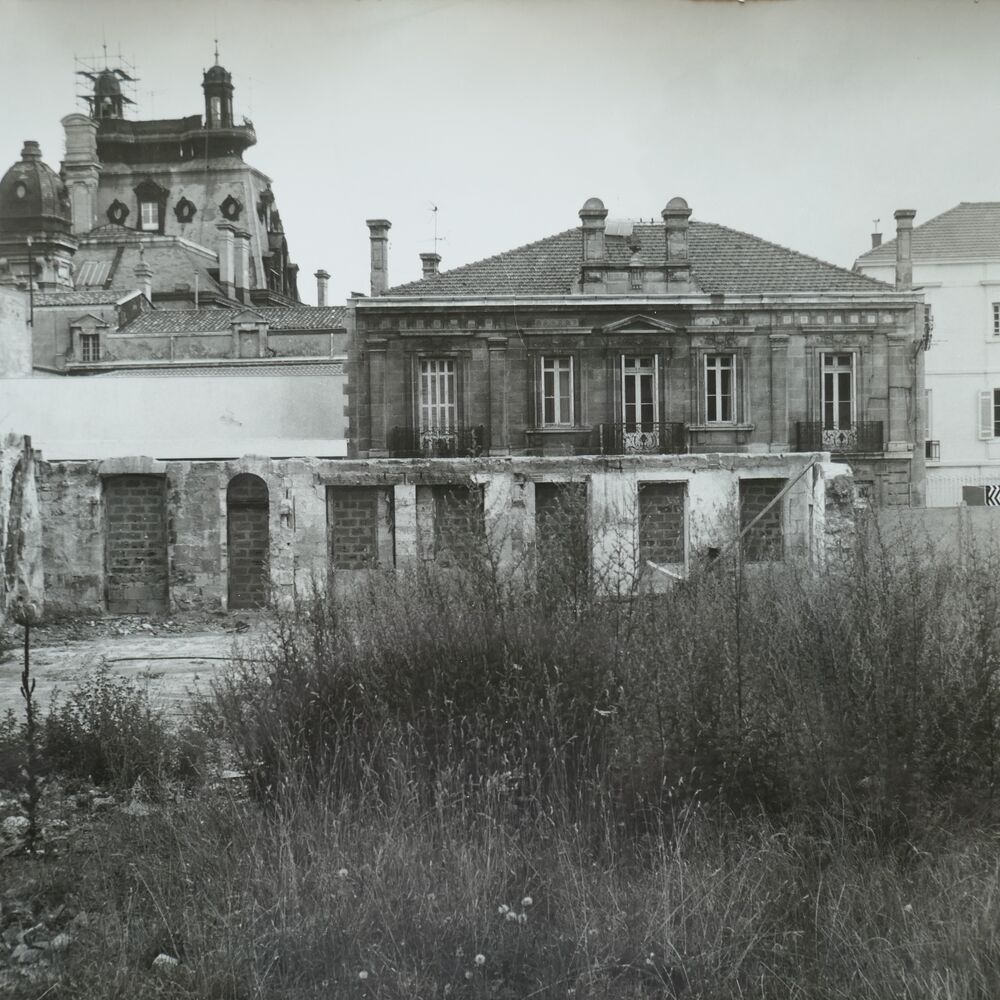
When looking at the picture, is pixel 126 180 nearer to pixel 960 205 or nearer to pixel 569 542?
pixel 960 205

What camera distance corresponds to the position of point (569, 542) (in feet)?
25.5

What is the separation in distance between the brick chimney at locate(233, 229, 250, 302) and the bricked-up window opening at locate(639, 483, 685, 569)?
32.2 m

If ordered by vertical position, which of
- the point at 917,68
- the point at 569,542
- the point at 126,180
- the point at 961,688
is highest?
the point at 126,180

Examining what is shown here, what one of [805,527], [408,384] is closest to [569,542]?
[805,527]

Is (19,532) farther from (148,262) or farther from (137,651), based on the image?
(148,262)

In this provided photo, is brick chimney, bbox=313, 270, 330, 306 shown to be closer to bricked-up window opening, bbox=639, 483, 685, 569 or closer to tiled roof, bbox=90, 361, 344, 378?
tiled roof, bbox=90, 361, 344, 378

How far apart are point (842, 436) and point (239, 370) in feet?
57.0

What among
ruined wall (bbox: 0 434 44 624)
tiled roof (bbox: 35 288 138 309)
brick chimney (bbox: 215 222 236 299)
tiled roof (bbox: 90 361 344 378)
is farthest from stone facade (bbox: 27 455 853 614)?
brick chimney (bbox: 215 222 236 299)

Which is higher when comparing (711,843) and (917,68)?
(917,68)

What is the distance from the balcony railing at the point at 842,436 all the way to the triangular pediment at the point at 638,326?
12.7ft

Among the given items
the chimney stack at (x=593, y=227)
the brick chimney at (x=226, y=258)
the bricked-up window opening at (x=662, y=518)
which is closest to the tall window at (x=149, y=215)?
the brick chimney at (x=226, y=258)

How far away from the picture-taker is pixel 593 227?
81.4 feet

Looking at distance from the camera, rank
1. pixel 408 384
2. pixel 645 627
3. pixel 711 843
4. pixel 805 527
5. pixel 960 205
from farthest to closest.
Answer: pixel 408 384, pixel 960 205, pixel 805 527, pixel 645 627, pixel 711 843

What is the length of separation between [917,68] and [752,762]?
8.53 m
